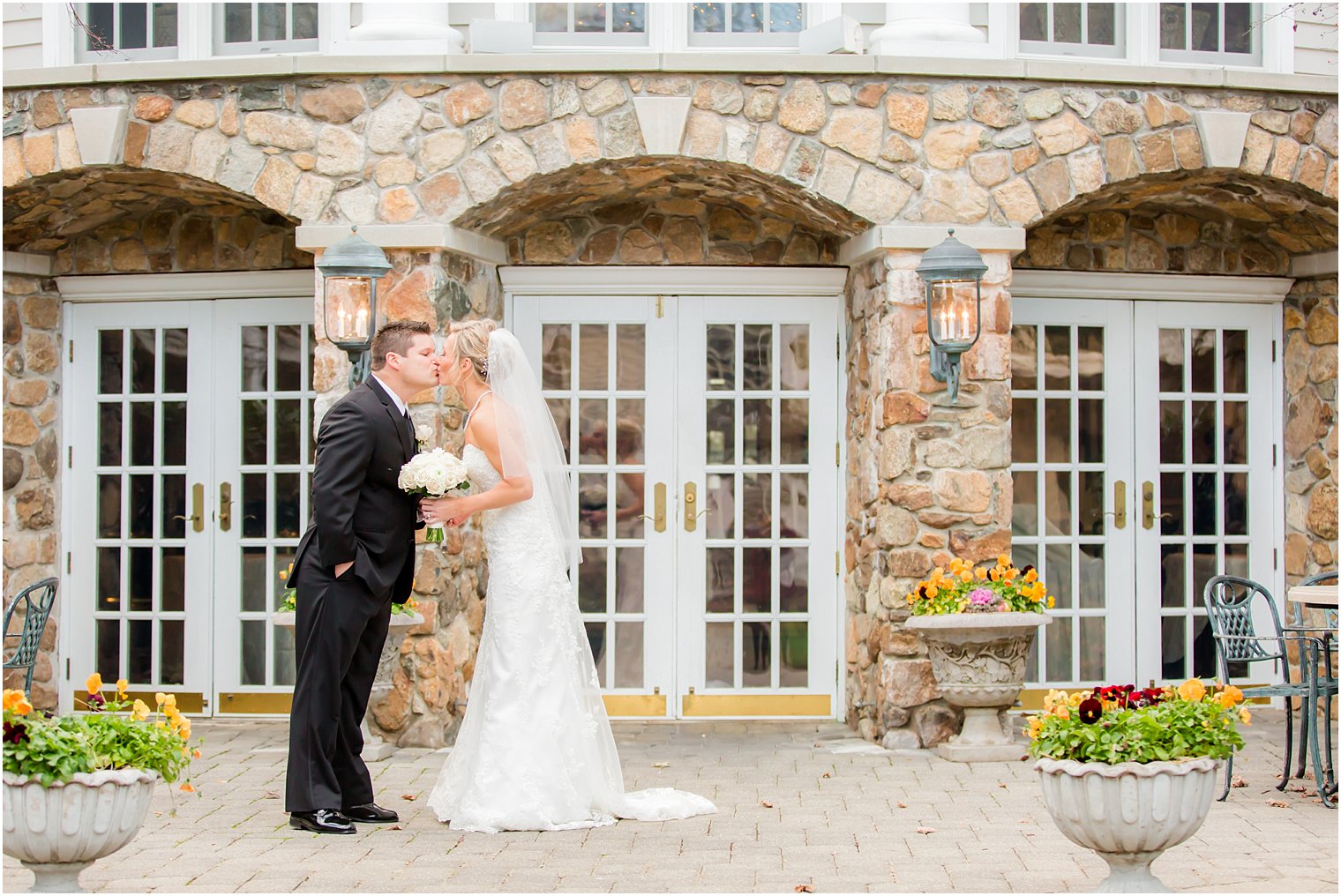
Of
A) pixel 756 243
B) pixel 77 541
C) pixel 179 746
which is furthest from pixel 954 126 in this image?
pixel 77 541

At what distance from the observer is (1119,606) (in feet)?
27.8

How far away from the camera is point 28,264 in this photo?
8352mm

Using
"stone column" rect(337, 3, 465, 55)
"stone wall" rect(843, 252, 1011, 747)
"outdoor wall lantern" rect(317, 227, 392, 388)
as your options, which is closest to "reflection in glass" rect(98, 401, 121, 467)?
"outdoor wall lantern" rect(317, 227, 392, 388)

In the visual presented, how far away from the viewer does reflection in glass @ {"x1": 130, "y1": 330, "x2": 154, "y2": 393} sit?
8531 millimetres

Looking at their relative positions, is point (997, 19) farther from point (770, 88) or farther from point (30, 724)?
point (30, 724)

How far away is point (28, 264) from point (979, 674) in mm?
5574

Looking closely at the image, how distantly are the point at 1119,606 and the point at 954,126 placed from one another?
9.61ft

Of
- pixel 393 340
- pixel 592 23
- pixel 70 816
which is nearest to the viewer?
pixel 70 816

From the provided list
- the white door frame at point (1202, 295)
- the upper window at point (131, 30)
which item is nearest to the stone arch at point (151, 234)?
the upper window at point (131, 30)

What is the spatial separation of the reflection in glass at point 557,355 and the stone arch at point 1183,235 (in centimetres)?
253

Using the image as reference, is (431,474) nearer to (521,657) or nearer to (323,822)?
(521,657)

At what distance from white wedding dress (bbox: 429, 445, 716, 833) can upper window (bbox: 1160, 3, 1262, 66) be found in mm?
4600

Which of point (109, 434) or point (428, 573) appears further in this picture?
point (109, 434)

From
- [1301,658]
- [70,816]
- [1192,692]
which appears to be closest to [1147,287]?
[1301,658]
